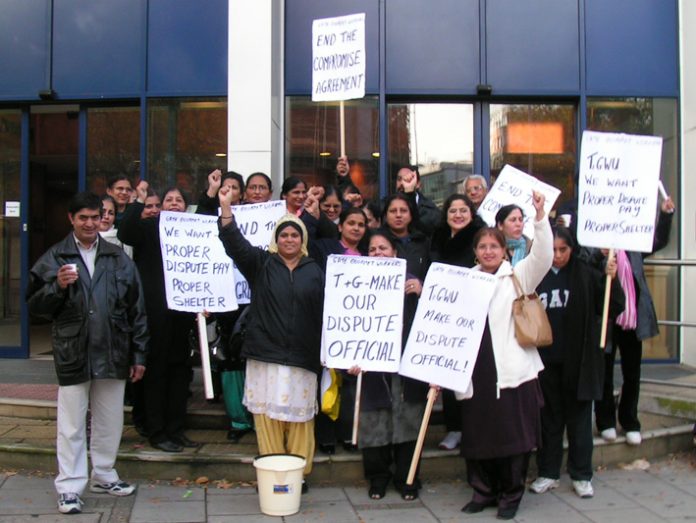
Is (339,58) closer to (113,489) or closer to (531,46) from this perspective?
(531,46)

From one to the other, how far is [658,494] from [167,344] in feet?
13.3

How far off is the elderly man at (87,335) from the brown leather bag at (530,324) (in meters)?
2.70

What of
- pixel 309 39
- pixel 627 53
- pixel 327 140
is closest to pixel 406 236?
pixel 327 140

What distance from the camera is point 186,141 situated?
9312 mm

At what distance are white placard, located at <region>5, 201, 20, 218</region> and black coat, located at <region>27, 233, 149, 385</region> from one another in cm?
501

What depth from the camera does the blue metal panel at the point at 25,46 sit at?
941 cm

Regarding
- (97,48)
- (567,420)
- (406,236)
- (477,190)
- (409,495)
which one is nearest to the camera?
(409,495)

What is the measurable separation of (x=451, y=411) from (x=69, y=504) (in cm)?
300

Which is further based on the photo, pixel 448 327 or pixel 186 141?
pixel 186 141

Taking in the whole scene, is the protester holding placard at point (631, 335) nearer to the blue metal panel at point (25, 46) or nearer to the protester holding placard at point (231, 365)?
the protester holding placard at point (231, 365)

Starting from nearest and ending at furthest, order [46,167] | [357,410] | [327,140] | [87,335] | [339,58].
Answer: [87,335] → [357,410] → [339,58] → [327,140] → [46,167]

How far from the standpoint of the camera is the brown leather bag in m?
5.03

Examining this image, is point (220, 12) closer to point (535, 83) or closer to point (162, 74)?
point (162, 74)

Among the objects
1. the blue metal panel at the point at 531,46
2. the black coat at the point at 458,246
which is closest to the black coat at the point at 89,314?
the black coat at the point at 458,246
